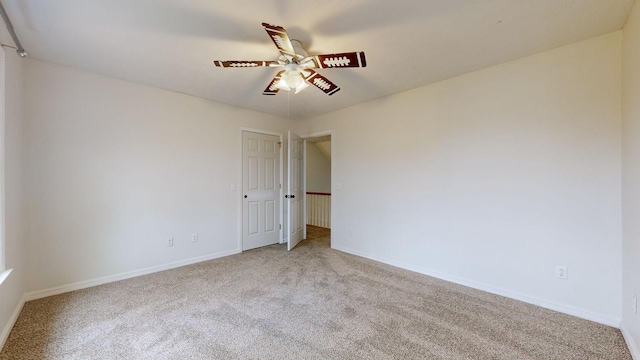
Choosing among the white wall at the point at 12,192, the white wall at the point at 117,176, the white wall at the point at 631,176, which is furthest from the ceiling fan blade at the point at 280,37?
the white wall at the point at 631,176

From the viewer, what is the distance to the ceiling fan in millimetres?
1772

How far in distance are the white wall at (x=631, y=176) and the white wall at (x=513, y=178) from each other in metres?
0.12

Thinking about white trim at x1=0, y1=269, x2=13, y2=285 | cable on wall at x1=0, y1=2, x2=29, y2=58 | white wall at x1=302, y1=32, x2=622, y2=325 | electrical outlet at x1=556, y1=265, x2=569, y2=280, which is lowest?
electrical outlet at x1=556, y1=265, x2=569, y2=280

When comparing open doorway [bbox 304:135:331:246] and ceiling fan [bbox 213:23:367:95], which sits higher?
ceiling fan [bbox 213:23:367:95]

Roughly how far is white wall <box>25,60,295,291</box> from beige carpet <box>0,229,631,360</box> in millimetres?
411

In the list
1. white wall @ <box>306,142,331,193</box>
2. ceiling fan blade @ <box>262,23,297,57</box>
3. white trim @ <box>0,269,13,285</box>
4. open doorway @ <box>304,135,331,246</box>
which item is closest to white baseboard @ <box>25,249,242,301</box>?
white trim @ <box>0,269,13,285</box>

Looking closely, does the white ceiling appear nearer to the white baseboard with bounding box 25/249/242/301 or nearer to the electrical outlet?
the electrical outlet

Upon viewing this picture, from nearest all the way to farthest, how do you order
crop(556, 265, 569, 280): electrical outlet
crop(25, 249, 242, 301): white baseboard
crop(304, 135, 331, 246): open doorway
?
crop(556, 265, 569, 280): electrical outlet
crop(25, 249, 242, 301): white baseboard
crop(304, 135, 331, 246): open doorway

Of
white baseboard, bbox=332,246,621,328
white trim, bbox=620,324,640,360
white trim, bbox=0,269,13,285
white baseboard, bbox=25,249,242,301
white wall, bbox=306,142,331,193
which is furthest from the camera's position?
white wall, bbox=306,142,331,193

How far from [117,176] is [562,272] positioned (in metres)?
4.78

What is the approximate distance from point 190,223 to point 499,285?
12.8 ft

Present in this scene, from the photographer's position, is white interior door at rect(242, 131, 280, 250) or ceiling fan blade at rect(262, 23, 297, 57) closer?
ceiling fan blade at rect(262, 23, 297, 57)

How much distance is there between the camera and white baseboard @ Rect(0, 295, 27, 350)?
184cm

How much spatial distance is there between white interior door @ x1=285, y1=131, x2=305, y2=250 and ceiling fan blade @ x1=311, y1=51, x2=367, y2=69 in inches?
94.1
